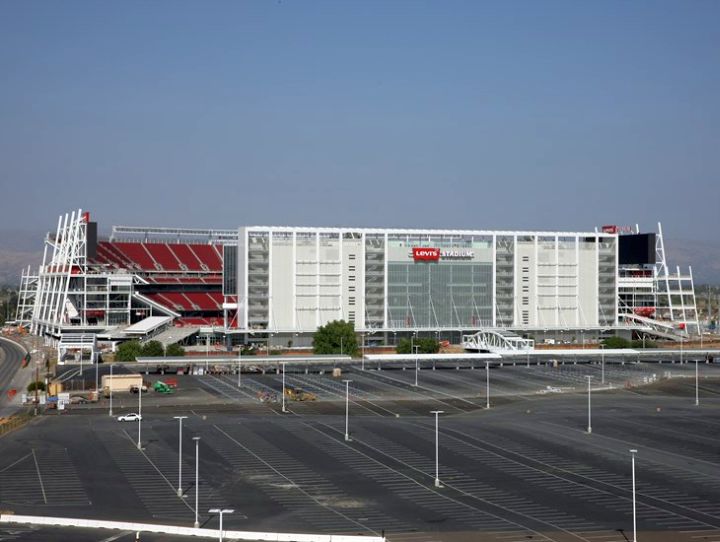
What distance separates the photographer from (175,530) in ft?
177

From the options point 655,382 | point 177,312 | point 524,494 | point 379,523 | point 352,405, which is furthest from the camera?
point 177,312

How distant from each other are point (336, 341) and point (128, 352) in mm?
30037

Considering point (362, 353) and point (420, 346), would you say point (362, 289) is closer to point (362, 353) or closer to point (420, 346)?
point (420, 346)

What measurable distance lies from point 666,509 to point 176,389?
66.2m

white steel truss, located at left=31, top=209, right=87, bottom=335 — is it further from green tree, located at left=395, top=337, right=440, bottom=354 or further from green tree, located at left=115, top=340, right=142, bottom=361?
green tree, located at left=395, top=337, right=440, bottom=354

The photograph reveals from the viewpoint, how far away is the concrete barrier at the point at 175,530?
171ft

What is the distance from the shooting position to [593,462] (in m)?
73.2

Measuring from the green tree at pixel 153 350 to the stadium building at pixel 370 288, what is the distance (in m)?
11.0

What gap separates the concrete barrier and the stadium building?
330 ft

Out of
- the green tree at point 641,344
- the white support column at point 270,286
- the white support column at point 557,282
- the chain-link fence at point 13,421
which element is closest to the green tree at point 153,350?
the white support column at point 270,286

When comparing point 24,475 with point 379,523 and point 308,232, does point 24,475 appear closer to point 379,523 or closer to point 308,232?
point 379,523

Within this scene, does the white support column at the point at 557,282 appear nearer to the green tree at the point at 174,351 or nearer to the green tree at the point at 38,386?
the green tree at the point at 174,351

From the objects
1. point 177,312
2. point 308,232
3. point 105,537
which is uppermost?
point 308,232

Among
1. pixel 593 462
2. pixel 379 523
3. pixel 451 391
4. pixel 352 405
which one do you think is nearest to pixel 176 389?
pixel 352 405
